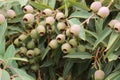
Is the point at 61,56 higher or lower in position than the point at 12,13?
lower

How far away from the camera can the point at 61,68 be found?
6.73ft

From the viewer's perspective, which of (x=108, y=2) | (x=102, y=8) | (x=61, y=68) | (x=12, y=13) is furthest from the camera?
(x=61, y=68)

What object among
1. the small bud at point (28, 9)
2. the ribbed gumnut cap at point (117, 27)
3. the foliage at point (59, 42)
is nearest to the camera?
the ribbed gumnut cap at point (117, 27)

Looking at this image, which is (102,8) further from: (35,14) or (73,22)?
(35,14)

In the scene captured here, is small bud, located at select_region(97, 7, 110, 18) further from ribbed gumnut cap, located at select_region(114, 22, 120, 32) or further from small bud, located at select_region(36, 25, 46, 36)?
small bud, located at select_region(36, 25, 46, 36)

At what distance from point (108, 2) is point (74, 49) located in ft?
0.89

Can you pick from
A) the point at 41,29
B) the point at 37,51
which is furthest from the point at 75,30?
the point at 37,51

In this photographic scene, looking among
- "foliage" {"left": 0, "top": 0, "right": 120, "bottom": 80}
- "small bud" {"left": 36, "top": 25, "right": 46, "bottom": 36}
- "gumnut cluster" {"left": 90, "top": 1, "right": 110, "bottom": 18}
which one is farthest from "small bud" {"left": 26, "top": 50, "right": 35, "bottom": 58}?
"gumnut cluster" {"left": 90, "top": 1, "right": 110, "bottom": 18}

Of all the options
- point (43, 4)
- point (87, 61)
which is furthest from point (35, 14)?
point (87, 61)

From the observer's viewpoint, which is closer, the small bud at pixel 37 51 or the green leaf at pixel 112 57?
the green leaf at pixel 112 57

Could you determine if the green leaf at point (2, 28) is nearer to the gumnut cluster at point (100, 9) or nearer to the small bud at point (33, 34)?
the small bud at point (33, 34)

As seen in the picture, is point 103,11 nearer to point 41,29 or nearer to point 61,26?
point 61,26

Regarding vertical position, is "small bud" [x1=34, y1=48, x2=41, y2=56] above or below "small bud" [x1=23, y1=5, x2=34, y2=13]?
below

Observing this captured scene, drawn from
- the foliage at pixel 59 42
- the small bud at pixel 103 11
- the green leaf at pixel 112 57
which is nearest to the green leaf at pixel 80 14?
the foliage at pixel 59 42
